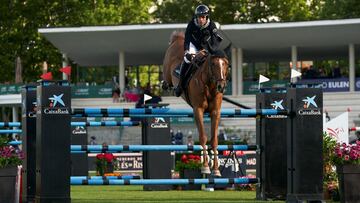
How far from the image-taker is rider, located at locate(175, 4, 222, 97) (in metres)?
13.8

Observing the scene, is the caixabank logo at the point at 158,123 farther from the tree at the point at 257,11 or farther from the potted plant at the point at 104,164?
the tree at the point at 257,11

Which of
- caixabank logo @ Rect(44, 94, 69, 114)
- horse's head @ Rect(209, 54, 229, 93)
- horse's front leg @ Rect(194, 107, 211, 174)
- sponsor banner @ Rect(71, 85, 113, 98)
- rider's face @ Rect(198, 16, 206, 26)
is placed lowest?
horse's front leg @ Rect(194, 107, 211, 174)

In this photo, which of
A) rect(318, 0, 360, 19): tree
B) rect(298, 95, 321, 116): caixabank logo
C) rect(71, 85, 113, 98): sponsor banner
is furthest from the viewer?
rect(318, 0, 360, 19): tree

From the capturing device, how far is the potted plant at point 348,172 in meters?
13.4

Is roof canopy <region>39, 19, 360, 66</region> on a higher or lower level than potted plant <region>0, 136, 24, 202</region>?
higher

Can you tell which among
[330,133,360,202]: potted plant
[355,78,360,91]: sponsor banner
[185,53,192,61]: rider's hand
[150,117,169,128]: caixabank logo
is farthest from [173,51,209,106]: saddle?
[355,78,360,91]: sponsor banner

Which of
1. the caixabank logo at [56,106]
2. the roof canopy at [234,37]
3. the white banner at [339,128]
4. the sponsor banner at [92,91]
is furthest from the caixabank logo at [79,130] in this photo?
the sponsor banner at [92,91]

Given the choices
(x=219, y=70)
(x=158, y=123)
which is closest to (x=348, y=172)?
(x=219, y=70)

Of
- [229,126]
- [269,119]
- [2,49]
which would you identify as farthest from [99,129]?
[269,119]

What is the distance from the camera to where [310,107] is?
13.7 meters

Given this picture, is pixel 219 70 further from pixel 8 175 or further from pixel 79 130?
pixel 79 130

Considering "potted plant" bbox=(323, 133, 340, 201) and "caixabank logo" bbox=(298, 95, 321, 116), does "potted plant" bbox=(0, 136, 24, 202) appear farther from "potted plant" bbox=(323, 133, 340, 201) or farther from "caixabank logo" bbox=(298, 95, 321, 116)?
"potted plant" bbox=(323, 133, 340, 201)

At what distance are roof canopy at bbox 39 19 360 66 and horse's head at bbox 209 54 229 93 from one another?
36.9 m

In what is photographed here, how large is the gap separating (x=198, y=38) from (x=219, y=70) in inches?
46.5
